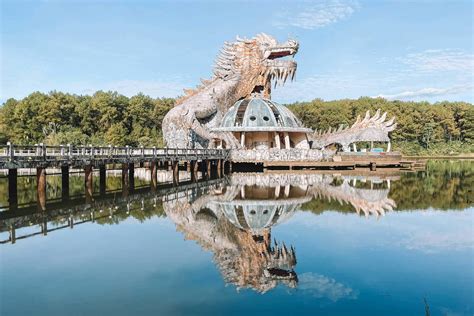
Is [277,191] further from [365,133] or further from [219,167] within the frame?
[365,133]

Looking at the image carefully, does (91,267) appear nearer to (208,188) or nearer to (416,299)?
(416,299)

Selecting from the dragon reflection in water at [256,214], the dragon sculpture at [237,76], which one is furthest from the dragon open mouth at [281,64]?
the dragon reflection in water at [256,214]

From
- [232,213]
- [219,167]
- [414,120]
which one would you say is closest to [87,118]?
[219,167]

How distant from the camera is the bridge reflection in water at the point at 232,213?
1073 centimetres

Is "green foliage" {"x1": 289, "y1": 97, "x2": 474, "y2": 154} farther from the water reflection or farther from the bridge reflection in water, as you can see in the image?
the bridge reflection in water

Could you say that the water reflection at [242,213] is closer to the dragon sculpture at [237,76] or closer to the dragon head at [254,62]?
the dragon sculpture at [237,76]

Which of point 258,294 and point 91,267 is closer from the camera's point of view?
point 258,294

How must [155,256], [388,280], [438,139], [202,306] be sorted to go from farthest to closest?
1. [438,139]
2. [155,256]
3. [388,280]
4. [202,306]

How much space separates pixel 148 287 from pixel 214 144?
32.3 m

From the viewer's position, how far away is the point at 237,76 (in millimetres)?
40688

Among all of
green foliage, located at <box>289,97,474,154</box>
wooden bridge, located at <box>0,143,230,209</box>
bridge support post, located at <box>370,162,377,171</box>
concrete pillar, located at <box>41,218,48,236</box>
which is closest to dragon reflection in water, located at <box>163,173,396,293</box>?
concrete pillar, located at <box>41,218,48,236</box>

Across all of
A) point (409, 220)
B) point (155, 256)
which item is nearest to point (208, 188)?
point (409, 220)

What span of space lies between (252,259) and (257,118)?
98.1 ft

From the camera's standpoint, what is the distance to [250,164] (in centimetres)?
4072
